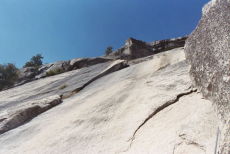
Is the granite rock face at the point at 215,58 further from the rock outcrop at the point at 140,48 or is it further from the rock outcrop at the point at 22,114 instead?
the rock outcrop at the point at 140,48

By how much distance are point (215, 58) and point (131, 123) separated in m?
2.01

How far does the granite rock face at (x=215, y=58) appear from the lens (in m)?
3.57

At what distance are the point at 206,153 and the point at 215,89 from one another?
1124 millimetres

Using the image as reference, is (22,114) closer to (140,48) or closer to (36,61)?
(140,48)

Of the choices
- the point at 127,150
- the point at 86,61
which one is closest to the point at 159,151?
the point at 127,150

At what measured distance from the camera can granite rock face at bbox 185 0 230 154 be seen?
11.7 feet

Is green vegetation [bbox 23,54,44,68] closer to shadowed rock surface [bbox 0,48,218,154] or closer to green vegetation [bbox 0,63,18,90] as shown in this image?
green vegetation [bbox 0,63,18,90]

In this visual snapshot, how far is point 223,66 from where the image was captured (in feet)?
12.4

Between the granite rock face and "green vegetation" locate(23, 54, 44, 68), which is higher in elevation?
"green vegetation" locate(23, 54, 44, 68)

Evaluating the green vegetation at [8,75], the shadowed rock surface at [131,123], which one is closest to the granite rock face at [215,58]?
the shadowed rock surface at [131,123]

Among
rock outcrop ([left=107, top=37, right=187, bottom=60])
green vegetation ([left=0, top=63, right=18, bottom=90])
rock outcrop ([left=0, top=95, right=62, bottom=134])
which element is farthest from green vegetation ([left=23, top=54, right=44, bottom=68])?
rock outcrop ([left=0, top=95, right=62, bottom=134])

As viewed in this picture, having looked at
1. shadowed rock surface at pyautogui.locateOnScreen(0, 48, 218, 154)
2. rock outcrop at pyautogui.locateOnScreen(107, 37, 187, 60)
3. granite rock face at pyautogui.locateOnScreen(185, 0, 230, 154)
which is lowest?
shadowed rock surface at pyautogui.locateOnScreen(0, 48, 218, 154)

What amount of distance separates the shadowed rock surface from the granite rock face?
310 millimetres

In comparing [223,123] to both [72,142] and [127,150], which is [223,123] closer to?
[127,150]
